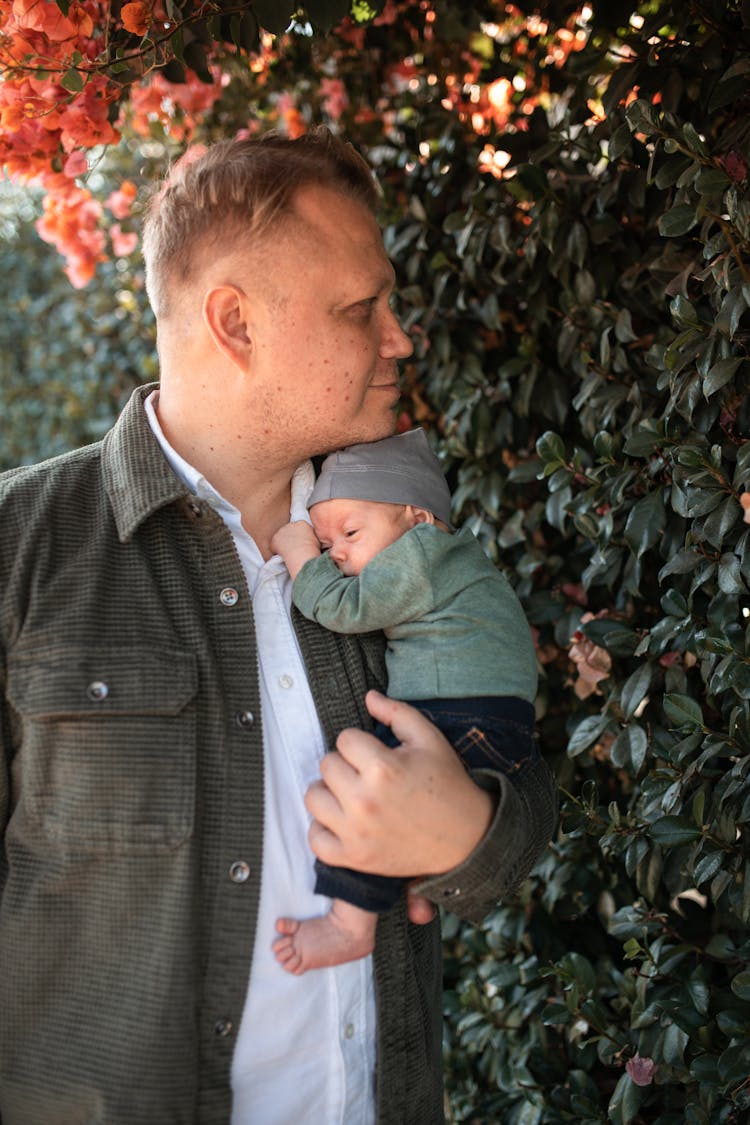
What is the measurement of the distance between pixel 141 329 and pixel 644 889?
311 cm

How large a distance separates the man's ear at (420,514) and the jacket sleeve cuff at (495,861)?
445 millimetres

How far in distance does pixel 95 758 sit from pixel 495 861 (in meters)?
0.60

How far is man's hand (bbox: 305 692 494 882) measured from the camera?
4.85 ft

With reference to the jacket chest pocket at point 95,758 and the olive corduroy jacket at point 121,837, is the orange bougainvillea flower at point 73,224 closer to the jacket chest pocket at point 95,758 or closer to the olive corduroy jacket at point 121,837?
the olive corduroy jacket at point 121,837

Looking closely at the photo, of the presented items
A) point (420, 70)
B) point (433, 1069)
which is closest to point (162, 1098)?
point (433, 1069)

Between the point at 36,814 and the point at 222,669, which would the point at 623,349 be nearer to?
the point at 222,669

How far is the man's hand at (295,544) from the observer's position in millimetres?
1718

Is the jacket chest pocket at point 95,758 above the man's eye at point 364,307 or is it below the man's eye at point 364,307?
below

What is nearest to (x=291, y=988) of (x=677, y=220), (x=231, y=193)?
(x=231, y=193)

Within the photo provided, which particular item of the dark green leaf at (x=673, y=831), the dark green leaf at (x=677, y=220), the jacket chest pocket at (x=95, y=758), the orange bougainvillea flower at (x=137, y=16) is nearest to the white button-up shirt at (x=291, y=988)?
the jacket chest pocket at (x=95, y=758)

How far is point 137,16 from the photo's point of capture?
1.82 meters

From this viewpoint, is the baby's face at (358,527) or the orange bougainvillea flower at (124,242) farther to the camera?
the orange bougainvillea flower at (124,242)

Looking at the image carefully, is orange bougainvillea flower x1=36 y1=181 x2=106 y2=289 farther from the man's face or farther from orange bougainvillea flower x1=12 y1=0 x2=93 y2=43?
the man's face

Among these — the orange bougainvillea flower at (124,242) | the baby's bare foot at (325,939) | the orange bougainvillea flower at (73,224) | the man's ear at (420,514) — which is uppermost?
the orange bougainvillea flower at (73,224)
